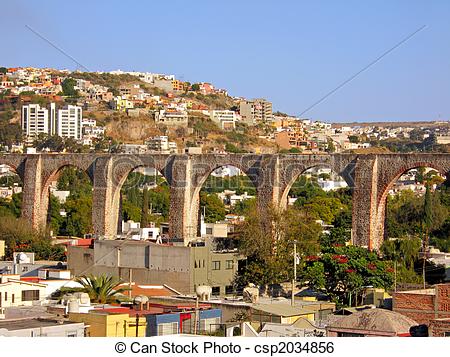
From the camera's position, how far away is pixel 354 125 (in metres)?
199

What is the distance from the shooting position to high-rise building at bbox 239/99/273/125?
137875 millimetres

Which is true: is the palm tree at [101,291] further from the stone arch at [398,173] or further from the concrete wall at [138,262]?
the stone arch at [398,173]

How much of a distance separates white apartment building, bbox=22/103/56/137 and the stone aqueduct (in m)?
68.1

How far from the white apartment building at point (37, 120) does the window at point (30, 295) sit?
95133 mm

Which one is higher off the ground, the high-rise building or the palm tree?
the high-rise building

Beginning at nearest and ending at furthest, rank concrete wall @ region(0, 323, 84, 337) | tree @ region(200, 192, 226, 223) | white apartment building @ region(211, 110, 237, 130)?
concrete wall @ region(0, 323, 84, 337) < tree @ region(200, 192, 226, 223) < white apartment building @ region(211, 110, 237, 130)

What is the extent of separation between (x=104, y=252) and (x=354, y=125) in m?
170

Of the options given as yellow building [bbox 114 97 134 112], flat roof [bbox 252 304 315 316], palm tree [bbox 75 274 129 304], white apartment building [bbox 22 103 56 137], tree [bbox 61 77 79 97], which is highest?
tree [bbox 61 77 79 97]

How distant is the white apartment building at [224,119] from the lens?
122m

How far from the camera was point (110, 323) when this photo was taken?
17.0m

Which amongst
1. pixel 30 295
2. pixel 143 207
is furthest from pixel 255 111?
pixel 30 295

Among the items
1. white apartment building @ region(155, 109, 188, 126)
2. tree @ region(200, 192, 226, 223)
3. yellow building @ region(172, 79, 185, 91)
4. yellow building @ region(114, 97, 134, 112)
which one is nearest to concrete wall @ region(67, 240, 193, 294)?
tree @ region(200, 192, 226, 223)

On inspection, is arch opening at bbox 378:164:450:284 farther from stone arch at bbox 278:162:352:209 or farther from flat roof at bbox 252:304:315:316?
flat roof at bbox 252:304:315:316

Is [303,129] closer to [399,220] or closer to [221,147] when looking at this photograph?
[221,147]
